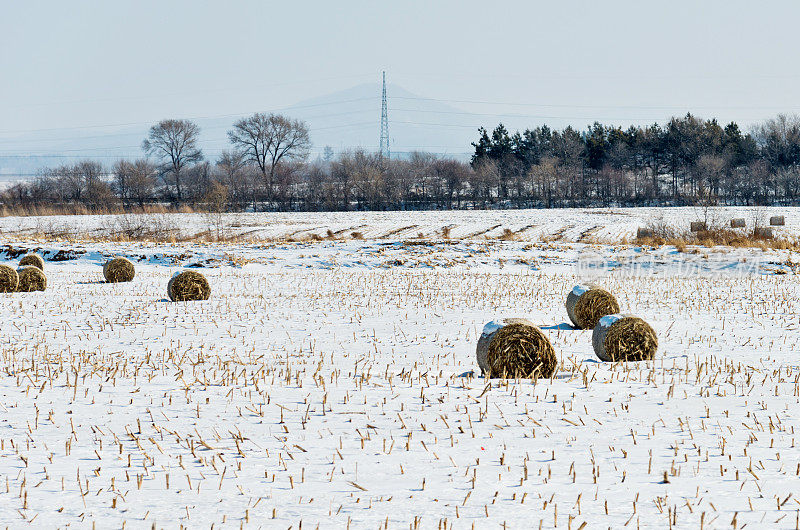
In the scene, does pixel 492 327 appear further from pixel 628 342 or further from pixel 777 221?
pixel 777 221

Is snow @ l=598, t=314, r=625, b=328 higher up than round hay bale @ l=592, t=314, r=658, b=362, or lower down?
higher up

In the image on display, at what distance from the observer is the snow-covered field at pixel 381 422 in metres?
4.98

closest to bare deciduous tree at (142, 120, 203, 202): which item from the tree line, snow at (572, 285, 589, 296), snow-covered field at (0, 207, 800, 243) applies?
the tree line

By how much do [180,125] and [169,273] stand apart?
252 feet

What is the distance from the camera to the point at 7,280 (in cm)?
2072

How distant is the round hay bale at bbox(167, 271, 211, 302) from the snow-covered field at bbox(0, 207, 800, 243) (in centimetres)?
2567

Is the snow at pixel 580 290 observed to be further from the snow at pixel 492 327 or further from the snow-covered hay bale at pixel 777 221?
the snow-covered hay bale at pixel 777 221

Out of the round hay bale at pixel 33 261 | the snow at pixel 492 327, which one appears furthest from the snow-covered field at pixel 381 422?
the round hay bale at pixel 33 261

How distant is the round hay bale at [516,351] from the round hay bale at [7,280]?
16.4m

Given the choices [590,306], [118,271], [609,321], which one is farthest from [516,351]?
[118,271]

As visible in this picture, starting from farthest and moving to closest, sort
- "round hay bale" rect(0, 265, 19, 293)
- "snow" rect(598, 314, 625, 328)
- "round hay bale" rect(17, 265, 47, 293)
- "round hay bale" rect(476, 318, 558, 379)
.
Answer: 1. "round hay bale" rect(17, 265, 47, 293)
2. "round hay bale" rect(0, 265, 19, 293)
3. "snow" rect(598, 314, 625, 328)
4. "round hay bale" rect(476, 318, 558, 379)

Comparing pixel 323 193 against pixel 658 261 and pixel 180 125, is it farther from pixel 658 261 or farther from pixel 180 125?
pixel 658 261

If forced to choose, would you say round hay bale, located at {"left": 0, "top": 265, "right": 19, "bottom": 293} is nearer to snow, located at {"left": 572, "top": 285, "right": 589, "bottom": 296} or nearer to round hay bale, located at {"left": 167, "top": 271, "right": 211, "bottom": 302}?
round hay bale, located at {"left": 167, "top": 271, "right": 211, "bottom": 302}

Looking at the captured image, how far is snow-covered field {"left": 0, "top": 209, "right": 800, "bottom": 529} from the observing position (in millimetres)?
4980
